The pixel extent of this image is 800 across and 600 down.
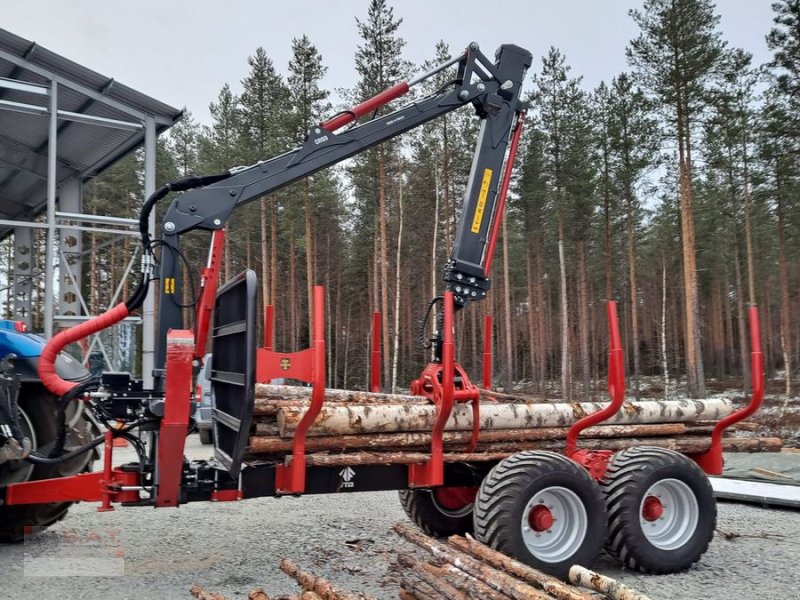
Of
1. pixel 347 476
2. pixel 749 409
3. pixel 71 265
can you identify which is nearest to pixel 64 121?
pixel 71 265

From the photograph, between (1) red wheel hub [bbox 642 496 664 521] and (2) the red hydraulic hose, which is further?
(1) red wheel hub [bbox 642 496 664 521]

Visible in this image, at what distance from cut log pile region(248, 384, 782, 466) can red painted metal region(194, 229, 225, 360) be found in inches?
24.1

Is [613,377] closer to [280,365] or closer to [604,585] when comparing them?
[604,585]

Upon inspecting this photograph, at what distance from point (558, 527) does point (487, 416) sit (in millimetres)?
1060

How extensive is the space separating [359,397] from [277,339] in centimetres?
3887

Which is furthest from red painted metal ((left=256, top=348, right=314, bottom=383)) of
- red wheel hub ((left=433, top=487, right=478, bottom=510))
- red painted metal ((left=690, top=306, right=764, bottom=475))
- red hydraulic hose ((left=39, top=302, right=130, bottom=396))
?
red painted metal ((left=690, top=306, right=764, bottom=475))

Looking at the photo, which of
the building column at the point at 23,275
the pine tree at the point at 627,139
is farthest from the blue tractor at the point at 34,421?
the pine tree at the point at 627,139

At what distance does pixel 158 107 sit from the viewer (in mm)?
16469

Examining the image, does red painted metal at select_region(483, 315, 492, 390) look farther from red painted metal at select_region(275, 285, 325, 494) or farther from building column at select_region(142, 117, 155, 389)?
building column at select_region(142, 117, 155, 389)

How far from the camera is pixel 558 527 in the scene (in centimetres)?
578

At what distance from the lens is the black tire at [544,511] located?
5.50 m

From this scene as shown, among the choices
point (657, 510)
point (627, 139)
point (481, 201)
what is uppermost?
point (627, 139)

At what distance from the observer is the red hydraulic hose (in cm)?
555

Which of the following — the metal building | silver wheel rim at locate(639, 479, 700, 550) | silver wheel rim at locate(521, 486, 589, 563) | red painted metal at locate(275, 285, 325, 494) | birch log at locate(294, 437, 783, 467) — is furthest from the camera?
the metal building
